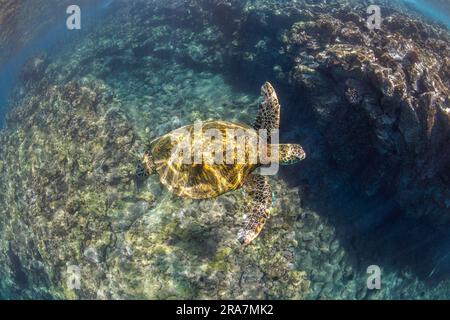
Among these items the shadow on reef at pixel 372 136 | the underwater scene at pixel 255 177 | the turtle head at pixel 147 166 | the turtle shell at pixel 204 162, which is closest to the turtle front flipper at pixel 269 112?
the underwater scene at pixel 255 177

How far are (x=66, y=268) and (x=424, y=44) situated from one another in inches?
483

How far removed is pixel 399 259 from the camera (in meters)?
8.79

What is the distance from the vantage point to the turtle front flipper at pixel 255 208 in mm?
5508

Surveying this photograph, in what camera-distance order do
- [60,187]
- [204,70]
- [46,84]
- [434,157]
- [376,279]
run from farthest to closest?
[46,84] < [204,70] < [60,187] < [376,279] < [434,157]

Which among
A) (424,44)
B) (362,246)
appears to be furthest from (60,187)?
(424,44)

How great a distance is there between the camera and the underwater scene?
21.4ft

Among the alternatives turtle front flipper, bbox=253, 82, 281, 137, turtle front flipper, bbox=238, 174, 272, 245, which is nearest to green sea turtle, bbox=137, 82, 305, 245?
turtle front flipper, bbox=238, 174, 272, 245

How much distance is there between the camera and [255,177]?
6.35 metres

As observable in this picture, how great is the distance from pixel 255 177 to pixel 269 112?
1423 millimetres

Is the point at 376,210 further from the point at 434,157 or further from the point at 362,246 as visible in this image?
the point at 434,157

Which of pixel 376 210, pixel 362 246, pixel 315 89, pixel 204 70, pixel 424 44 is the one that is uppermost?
pixel 424 44

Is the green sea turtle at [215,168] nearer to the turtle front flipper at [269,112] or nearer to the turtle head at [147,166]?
the turtle head at [147,166]

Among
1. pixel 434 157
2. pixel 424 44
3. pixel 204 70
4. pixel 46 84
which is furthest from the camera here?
pixel 46 84

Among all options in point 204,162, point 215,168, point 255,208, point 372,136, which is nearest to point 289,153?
point 255,208
